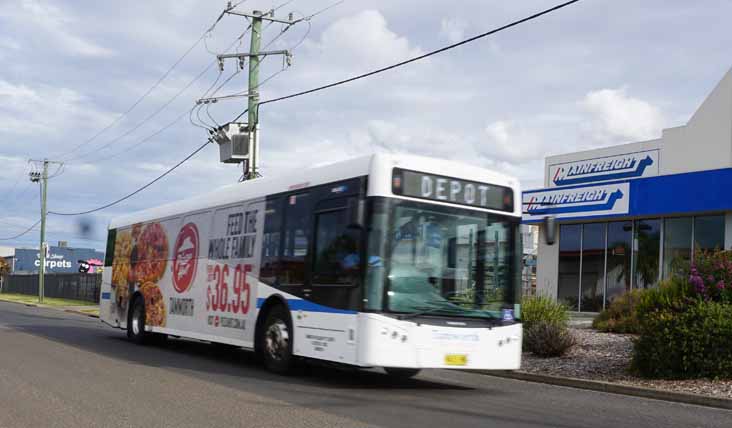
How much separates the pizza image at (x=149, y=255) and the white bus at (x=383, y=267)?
446cm

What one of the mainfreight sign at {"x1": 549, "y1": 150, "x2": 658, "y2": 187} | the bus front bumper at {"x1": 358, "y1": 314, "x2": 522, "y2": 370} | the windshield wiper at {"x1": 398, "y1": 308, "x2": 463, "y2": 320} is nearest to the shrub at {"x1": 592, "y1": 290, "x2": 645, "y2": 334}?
the bus front bumper at {"x1": 358, "y1": 314, "x2": 522, "y2": 370}

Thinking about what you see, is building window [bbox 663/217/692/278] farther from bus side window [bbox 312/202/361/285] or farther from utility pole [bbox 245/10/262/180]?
bus side window [bbox 312/202/361/285]

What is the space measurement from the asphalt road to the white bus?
60 centimetres

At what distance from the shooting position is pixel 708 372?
486 inches

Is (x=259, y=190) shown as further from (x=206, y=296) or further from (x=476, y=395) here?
(x=476, y=395)

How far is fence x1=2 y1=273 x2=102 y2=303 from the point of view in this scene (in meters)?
53.1

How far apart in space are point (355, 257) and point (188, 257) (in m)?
6.61

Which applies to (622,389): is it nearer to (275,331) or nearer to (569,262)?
(275,331)

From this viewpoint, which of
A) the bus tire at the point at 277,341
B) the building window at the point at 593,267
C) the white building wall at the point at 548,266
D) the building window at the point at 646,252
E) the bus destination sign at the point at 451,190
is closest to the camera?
the bus destination sign at the point at 451,190

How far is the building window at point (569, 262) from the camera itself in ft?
105

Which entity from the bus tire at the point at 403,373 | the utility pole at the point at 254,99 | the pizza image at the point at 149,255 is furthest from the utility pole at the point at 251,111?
the bus tire at the point at 403,373

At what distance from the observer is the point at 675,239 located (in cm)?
2773

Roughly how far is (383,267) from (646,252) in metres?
20.3

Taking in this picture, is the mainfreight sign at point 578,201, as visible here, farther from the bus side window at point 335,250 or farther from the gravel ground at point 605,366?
the bus side window at point 335,250
